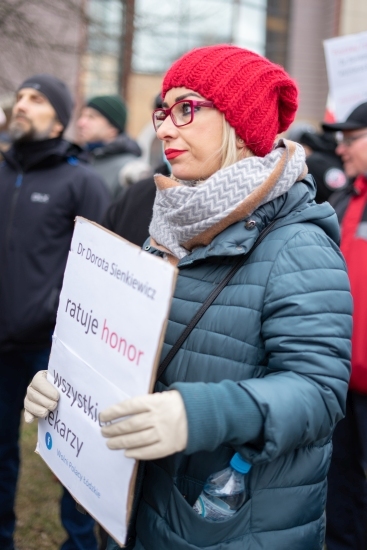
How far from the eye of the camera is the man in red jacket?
2.97 m

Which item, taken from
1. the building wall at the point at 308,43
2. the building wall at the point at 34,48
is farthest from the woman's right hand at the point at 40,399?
the building wall at the point at 308,43

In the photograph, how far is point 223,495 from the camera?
5.38 feet

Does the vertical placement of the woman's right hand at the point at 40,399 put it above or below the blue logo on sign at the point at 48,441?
above

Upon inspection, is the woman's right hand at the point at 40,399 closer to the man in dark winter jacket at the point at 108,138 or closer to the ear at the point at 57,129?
the ear at the point at 57,129

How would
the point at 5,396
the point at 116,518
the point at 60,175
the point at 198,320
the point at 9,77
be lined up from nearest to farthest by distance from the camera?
the point at 116,518 < the point at 198,320 < the point at 5,396 < the point at 60,175 < the point at 9,77

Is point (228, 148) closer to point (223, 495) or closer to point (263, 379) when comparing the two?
point (263, 379)

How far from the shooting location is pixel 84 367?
5.42 feet

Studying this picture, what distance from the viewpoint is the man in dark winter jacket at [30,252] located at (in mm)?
3232

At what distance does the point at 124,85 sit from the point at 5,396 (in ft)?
40.2

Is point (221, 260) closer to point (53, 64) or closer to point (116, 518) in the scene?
point (116, 518)

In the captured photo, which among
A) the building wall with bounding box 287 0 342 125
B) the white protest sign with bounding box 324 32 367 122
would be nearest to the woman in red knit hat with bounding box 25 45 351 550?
the white protest sign with bounding box 324 32 367 122

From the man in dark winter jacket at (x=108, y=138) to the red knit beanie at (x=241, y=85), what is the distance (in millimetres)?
3390

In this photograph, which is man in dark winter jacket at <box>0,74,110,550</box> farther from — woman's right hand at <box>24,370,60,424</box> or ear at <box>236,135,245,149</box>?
ear at <box>236,135,245,149</box>


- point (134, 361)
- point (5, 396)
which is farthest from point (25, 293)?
point (134, 361)
